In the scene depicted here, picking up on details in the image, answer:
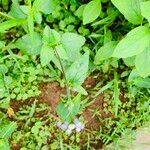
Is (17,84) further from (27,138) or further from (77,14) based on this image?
(77,14)

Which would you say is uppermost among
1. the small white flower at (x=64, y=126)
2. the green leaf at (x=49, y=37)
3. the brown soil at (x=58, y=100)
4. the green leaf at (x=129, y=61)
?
the green leaf at (x=49, y=37)

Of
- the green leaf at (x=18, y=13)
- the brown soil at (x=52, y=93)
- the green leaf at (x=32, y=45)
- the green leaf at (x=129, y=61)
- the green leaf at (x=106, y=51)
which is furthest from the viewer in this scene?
the brown soil at (x=52, y=93)

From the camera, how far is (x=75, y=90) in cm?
192

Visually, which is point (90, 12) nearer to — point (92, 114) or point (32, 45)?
point (32, 45)

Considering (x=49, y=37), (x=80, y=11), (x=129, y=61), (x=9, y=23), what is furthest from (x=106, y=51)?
(x=9, y=23)

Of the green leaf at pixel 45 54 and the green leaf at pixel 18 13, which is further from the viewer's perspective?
the green leaf at pixel 18 13

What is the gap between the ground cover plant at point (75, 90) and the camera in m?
2.01

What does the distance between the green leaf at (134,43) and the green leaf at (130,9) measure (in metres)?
0.08

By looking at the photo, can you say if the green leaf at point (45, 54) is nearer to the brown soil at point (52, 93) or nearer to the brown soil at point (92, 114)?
the brown soil at point (52, 93)

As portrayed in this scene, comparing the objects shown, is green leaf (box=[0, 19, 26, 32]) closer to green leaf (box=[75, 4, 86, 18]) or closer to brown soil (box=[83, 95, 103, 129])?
green leaf (box=[75, 4, 86, 18])

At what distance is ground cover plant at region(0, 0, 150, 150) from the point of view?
2010mm

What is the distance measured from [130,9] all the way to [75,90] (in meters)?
0.54

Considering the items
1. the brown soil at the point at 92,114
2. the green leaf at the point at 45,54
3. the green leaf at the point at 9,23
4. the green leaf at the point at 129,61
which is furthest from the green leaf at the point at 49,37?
the brown soil at the point at 92,114

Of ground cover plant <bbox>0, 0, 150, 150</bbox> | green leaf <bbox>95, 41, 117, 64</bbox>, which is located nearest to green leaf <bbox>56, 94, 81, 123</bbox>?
ground cover plant <bbox>0, 0, 150, 150</bbox>
